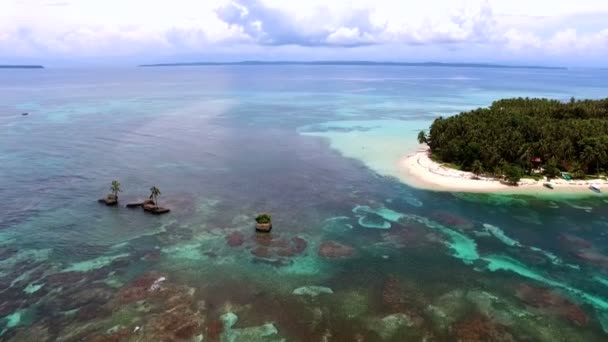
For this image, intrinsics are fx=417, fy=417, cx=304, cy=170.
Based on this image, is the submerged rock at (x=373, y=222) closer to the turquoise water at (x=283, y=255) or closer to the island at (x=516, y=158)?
the turquoise water at (x=283, y=255)

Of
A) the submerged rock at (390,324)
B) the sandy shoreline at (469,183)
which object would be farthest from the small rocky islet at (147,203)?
the sandy shoreline at (469,183)

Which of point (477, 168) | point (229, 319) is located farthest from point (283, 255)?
point (477, 168)

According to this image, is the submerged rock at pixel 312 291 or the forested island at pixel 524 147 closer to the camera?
the submerged rock at pixel 312 291

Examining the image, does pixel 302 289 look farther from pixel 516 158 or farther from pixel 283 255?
pixel 516 158

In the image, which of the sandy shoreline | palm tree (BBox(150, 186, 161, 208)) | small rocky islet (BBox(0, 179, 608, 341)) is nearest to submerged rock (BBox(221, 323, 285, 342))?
small rocky islet (BBox(0, 179, 608, 341))

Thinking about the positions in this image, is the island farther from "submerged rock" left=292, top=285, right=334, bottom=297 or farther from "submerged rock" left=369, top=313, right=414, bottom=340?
"submerged rock" left=369, top=313, right=414, bottom=340
